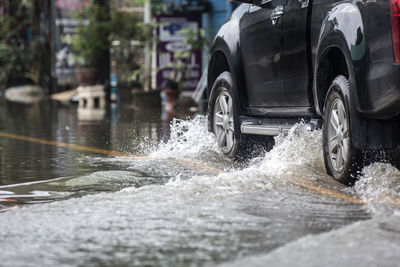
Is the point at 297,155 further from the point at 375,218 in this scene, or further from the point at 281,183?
the point at 375,218

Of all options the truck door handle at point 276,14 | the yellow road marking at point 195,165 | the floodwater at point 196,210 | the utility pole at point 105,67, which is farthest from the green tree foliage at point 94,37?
the truck door handle at point 276,14

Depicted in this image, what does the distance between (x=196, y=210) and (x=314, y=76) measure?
6.67ft

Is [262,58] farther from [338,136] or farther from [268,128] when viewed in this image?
[338,136]

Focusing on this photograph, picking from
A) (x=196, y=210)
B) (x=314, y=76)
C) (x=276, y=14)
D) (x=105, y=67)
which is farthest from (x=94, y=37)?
(x=196, y=210)

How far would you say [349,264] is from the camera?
4.29 metres

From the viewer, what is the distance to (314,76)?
292 inches

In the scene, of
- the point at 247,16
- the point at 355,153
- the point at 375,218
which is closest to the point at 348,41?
the point at 355,153

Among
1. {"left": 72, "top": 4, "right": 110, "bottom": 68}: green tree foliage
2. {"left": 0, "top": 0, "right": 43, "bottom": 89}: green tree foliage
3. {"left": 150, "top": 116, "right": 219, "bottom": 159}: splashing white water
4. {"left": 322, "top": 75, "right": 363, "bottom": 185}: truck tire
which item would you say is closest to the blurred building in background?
{"left": 0, "top": 0, "right": 43, "bottom": 89}: green tree foliage

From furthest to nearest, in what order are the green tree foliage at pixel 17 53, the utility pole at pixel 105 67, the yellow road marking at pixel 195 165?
the green tree foliage at pixel 17 53 → the utility pole at pixel 105 67 → the yellow road marking at pixel 195 165

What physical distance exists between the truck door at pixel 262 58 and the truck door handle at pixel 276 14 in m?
0.04

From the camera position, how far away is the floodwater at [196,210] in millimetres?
4609

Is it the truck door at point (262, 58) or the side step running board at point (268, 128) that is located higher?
the truck door at point (262, 58)

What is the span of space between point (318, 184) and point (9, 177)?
8.80 ft

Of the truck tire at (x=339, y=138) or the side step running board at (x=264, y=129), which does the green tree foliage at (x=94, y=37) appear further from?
the truck tire at (x=339, y=138)
